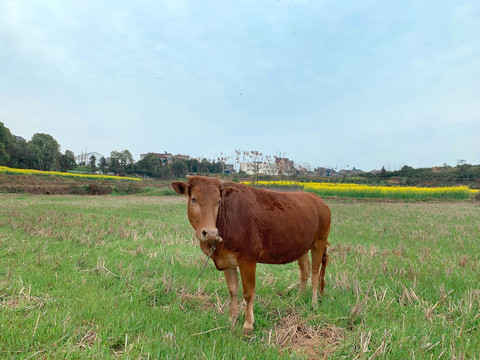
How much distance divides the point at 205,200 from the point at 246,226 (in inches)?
29.7

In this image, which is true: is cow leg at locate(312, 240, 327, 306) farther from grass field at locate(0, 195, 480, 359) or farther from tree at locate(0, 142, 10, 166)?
tree at locate(0, 142, 10, 166)

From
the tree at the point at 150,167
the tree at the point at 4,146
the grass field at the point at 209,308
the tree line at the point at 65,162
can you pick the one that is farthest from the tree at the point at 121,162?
the grass field at the point at 209,308

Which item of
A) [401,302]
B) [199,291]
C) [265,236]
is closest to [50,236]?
[199,291]

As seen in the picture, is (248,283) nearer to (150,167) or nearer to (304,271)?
(304,271)

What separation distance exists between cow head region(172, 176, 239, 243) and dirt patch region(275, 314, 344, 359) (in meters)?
1.41

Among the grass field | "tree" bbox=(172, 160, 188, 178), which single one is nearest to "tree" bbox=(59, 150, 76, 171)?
"tree" bbox=(172, 160, 188, 178)

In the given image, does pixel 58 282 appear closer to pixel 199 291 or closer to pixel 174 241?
pixel 199 291

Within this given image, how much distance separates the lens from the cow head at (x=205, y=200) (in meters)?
3.25

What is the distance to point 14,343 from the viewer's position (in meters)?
2.86

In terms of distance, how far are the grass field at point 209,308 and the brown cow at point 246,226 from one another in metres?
0.56

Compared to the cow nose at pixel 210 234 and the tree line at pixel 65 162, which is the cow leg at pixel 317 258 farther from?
the tree line at pixel 65 162

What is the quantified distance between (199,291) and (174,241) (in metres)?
4.04

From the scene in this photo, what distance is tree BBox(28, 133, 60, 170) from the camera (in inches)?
2233

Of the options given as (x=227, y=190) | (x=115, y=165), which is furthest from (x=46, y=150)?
(x=227, y=190)
